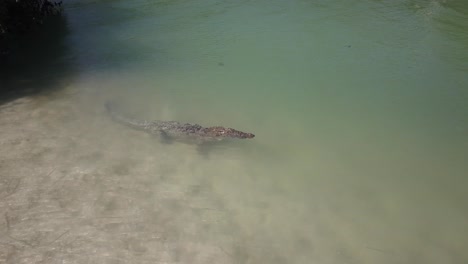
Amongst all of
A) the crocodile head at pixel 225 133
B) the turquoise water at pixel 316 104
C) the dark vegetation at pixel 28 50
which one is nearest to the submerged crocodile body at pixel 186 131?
the crocodile head at pixel 225 133

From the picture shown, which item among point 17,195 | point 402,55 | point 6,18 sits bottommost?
point 17,195

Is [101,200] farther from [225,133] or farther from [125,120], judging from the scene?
[225,133]

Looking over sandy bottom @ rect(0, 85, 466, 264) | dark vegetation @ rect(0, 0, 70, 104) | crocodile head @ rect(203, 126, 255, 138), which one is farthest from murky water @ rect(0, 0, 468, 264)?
dark vegetation @ rect(0, 0, 70, 104)

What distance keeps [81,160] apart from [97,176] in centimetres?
55

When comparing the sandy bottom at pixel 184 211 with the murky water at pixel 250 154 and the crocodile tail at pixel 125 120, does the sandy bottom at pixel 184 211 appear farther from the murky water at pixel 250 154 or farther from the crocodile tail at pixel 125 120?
the crocodile tail at pixel 125 120

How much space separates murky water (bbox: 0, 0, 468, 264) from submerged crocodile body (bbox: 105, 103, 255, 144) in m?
0.21

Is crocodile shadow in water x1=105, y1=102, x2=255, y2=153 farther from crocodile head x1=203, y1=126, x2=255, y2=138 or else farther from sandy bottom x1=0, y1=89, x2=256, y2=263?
sandy bottom x1=0, y1=89, x2=256, y2=263

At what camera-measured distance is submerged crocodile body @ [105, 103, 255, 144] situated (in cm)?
679

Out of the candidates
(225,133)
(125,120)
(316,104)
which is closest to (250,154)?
(225,133)

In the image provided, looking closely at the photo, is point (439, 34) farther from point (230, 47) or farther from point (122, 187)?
point (122, 187)

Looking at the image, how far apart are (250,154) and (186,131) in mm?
1243

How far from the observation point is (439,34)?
37.1ft

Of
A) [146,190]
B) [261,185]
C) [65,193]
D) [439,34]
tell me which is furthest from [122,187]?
[439,34]

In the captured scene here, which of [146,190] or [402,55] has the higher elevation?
[402,55]
